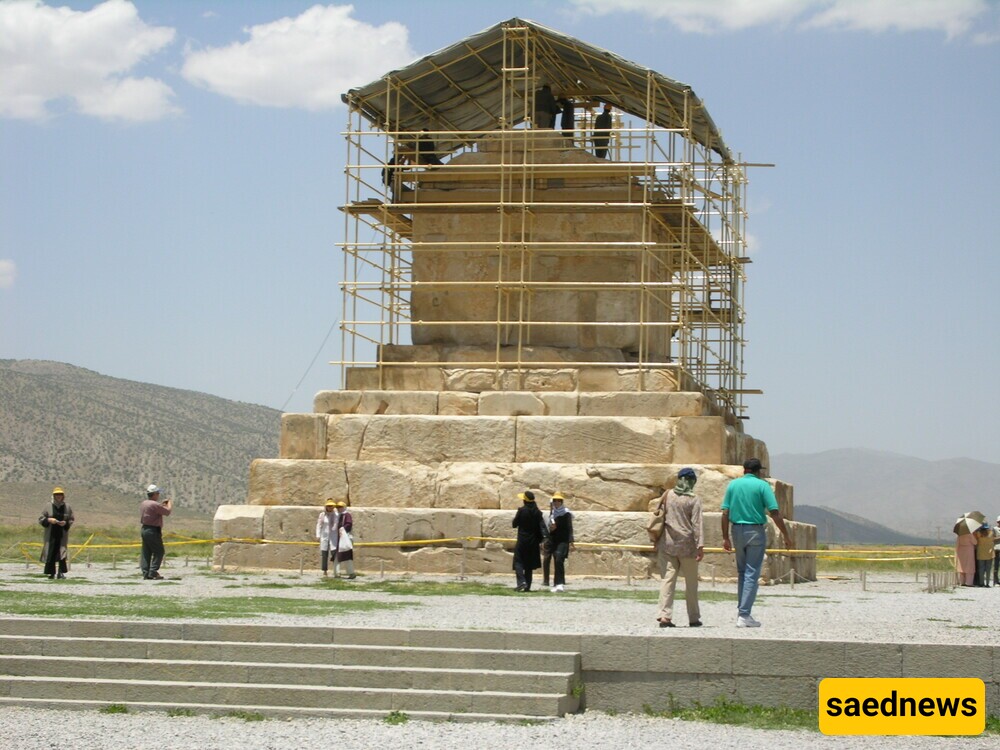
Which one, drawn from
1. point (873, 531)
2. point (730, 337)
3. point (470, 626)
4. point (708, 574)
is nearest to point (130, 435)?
point (873, 531)

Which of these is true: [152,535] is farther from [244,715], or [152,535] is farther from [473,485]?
[244,715]

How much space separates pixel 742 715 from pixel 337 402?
43.4ft

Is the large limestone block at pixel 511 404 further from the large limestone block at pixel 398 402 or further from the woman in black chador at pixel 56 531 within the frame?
the woman in black chador at pixel 56 531

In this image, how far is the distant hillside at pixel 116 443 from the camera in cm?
9169

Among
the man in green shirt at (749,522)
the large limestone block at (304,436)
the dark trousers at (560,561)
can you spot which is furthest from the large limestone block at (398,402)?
the man in green shirt at (749,522)

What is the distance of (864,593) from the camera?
20.8m

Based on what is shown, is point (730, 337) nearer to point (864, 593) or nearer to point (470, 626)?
point (864, 593)

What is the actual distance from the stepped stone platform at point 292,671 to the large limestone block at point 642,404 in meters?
10.4

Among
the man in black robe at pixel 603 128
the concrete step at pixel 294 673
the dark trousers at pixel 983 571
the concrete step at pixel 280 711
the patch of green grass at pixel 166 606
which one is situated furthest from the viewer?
the man in black robe at pixel 603 128

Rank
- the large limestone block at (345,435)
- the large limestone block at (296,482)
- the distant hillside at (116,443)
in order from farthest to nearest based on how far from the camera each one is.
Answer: the distant hillside at (116,443) → the large limestone block at (345,435) → the large limestone block at (296,482)

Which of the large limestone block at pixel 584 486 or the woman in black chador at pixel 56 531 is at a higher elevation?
the large limestone block at pixel 584 486

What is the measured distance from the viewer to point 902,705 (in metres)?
11.4

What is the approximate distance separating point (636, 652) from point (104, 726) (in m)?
4.24

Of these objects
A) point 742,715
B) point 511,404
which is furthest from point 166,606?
point 511,404
